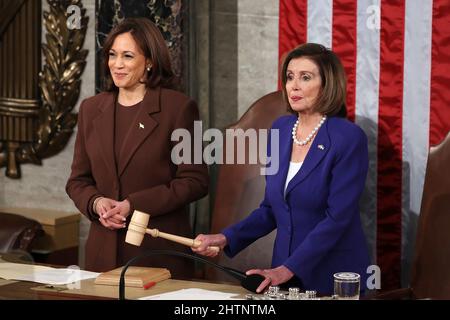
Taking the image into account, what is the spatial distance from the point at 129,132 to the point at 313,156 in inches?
37.5

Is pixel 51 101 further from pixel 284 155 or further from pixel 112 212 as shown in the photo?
pixel 284 155

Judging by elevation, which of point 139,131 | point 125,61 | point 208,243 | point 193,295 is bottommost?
point 193,295

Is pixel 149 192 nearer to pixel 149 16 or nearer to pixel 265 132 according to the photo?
pixel 265 132

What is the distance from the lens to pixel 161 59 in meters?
4.91

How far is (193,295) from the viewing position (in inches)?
155

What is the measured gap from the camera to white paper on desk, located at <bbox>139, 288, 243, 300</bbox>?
388 centimetres

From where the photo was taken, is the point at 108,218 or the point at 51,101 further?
the point at 51,101

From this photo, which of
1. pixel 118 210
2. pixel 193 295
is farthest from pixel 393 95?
pixel 193 295

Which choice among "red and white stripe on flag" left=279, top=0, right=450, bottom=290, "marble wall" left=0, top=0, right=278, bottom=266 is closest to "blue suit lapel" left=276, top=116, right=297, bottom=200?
"red and white stripe on flag" left=279, top=0, right=450, bottom=290

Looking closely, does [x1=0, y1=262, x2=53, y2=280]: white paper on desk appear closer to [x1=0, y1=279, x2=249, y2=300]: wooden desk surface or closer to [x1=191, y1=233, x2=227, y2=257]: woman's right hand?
[x1=0, y1=279, x2=249, y2=300]: wooden desk surface

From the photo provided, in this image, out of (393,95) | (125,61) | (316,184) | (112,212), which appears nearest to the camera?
(316,184)

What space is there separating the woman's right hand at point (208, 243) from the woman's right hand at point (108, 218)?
553mm

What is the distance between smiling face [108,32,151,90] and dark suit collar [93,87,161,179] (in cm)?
13

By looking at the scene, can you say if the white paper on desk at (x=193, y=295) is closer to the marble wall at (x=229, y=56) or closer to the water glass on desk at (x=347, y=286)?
the water glass on desk at (x=347, y=286)
